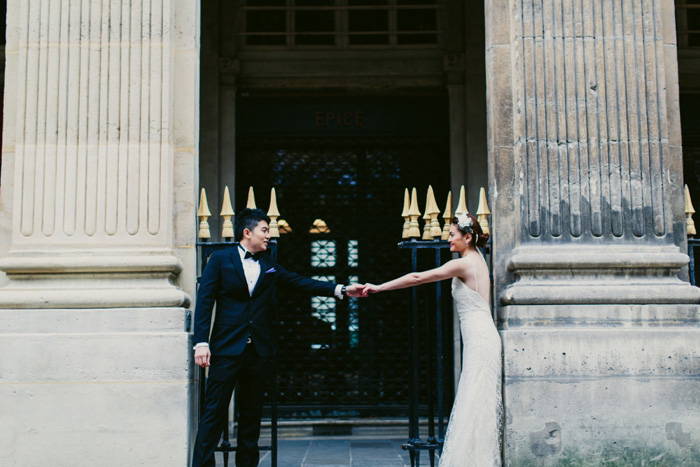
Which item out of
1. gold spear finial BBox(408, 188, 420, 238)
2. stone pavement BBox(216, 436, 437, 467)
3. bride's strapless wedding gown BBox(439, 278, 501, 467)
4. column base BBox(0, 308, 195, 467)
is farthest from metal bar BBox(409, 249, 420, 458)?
column base BBox(0, 308, 195, 467)

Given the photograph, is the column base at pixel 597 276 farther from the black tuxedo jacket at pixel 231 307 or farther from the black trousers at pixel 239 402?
the black trousers at pixel 239 402

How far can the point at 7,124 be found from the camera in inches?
287

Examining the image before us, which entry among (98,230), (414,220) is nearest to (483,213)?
(414,220)

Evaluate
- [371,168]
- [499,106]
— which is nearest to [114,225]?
[499,106]

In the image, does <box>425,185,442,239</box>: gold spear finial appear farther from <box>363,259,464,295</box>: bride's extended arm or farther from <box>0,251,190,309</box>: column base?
<box>0,251,190,309</box>: column base

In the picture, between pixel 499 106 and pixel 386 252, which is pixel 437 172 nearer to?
pixel 386 252

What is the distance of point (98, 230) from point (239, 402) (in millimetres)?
1787

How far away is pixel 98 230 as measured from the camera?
7035mm

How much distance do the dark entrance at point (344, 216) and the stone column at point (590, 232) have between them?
12.3ft

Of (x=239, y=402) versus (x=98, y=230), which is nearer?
(x=239, y=402)

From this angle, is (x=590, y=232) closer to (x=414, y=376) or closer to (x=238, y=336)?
(x=414, y=376)

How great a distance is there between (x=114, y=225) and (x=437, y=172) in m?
5.12

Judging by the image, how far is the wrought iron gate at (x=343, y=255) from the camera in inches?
421

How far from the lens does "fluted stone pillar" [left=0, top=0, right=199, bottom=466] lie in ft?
21.8
